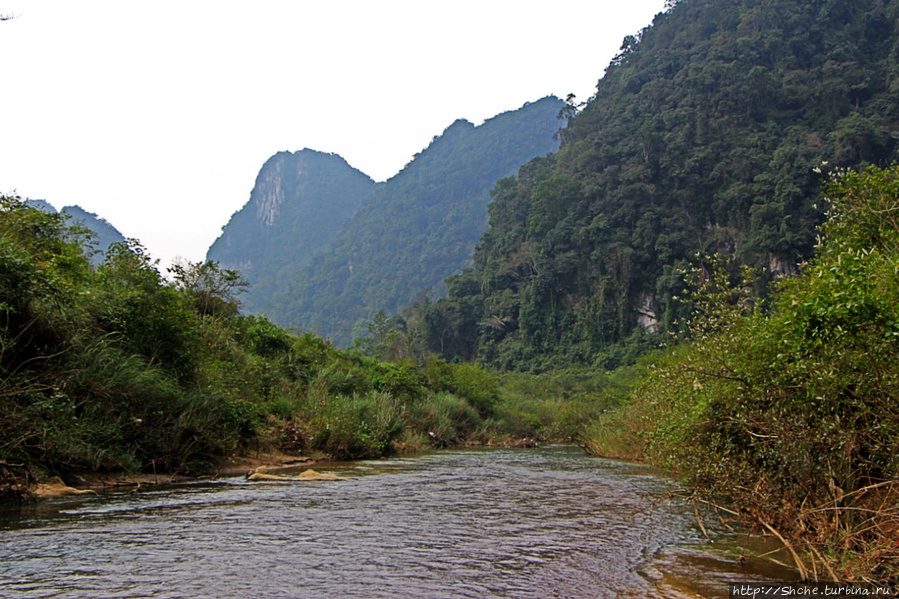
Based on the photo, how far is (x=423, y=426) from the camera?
86.8ft

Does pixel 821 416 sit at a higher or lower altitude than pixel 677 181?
lower

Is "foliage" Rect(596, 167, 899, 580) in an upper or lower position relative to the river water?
upper

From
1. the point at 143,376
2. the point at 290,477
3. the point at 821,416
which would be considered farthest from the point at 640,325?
the point at 821,416

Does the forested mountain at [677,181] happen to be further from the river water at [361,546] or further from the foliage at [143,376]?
the river water at [361,546]

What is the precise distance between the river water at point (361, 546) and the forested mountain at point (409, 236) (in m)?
126

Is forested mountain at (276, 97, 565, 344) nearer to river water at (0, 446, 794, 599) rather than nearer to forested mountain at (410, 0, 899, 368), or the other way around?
forested mountain at (410, 0, 899, 368)

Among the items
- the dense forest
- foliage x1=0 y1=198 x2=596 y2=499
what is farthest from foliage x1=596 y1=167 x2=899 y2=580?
foliage x1=0 y1=198 x2=596 y2=499

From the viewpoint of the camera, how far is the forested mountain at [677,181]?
218 feet

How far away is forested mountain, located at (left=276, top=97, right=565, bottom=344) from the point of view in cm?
15075

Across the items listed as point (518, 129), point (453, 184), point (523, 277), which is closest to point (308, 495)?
point (523, 277)

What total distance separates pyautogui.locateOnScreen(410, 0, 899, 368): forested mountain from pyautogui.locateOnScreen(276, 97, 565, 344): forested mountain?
2261 inches

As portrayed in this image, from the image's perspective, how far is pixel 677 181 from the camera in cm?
7650

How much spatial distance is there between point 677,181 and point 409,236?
9649 cm

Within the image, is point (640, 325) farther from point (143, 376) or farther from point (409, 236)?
point (409, 236)
